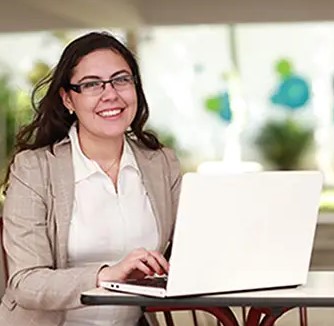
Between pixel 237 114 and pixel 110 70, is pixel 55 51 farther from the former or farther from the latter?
pixel 110 70

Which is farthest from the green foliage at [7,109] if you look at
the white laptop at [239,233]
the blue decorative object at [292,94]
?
the white laptop at [239,233]

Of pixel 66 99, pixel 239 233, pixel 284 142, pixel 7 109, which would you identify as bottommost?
pixel 284 142

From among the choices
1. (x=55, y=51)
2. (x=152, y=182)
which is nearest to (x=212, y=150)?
(x=55, y=51)

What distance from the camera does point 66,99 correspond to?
2219 mm

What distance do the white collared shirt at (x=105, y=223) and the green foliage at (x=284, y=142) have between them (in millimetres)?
6705

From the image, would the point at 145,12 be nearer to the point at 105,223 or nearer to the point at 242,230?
the point at 105,223

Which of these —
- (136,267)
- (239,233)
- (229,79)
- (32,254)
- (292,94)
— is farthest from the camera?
(292,94)

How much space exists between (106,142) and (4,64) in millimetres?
6514

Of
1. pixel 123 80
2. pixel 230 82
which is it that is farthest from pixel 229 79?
A: pixel 123 80

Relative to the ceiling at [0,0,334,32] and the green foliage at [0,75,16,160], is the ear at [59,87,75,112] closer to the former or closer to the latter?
the ceiling at [0,0,334,32]

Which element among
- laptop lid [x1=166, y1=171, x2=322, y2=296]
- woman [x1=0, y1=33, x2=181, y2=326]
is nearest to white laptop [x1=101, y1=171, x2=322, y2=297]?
laptop lid [x1=166, y1=171, x2=322, y2=296]

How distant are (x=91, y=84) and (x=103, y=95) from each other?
0.04 m

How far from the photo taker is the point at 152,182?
2287 millimetres

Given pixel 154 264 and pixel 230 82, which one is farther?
pixel 230 82
